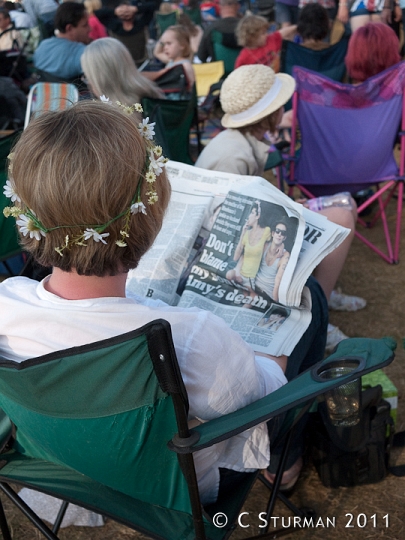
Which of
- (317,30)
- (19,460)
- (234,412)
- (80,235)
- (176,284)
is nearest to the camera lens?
(80,235)

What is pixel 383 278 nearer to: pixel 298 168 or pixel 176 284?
pixel 298 168

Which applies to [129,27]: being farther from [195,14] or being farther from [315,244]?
[315,244]

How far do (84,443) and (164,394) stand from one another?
0.24 m

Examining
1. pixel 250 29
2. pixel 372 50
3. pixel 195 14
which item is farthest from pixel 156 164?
pixel 195 14

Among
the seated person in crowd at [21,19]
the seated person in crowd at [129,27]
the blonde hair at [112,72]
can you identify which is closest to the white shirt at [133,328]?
the blonde hair at [112,72]

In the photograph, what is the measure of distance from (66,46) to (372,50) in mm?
2775

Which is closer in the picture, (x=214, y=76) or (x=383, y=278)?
(x=383, y=278)

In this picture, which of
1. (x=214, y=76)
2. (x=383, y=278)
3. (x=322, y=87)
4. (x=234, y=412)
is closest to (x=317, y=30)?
(x=214, y=76)

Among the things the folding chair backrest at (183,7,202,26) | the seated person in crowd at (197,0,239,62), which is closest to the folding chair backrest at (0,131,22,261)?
the seated person in crowd at (197,0,239,62)

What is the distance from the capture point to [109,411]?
114 centimetres

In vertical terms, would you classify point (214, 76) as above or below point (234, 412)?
below

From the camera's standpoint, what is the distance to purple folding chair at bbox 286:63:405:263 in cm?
339

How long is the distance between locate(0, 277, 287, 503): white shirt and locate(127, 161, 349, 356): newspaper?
0.42m

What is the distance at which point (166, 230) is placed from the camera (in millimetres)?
2076
